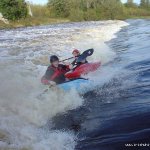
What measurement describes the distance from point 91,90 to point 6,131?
432 cm

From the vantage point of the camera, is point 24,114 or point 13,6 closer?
point 24,114

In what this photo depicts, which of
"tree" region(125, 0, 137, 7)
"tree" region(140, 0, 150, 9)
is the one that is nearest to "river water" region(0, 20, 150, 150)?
"tree" region(125, 0, 137, 7)

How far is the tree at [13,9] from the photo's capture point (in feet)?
186

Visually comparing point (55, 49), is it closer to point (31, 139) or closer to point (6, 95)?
point (6, 95)

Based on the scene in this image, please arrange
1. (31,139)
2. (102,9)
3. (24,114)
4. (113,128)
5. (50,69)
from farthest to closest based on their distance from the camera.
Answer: (102,9), (50,69), (24,114), (113,128), (31,139)

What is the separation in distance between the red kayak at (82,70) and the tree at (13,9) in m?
45.6

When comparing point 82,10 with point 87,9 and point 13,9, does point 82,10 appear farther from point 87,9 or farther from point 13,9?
point 13,9

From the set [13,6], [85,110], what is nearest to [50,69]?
[85,110]

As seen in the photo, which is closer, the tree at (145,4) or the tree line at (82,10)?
the tree line at (82,10)

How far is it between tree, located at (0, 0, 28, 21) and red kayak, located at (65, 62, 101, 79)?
45.6 m

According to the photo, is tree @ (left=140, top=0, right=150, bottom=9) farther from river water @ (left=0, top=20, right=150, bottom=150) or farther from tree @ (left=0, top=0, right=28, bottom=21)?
river water @ (left=0, top=20, right=150, bottom=150)

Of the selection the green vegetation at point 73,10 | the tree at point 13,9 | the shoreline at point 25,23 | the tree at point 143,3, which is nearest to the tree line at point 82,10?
the green vegetation at point 73,10

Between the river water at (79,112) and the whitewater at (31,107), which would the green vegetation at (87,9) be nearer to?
the whitewater at (31,107)

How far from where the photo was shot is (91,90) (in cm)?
1052
